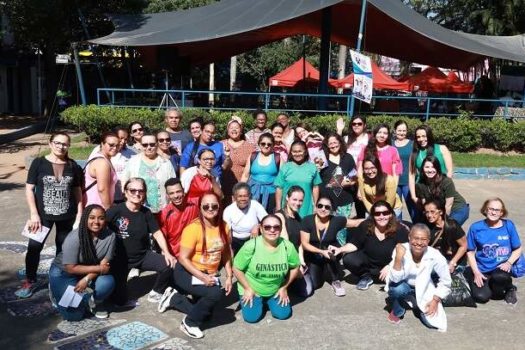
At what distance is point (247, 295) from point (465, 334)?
1.76 m

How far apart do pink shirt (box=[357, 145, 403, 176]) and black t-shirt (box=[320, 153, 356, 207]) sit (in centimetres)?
15

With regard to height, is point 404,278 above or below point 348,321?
above

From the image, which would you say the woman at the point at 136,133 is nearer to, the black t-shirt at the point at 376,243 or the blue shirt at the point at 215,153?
the blue shirt at the point at 215,153

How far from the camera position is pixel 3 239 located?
6.57m

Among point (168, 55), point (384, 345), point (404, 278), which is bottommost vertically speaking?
point (384, 345)

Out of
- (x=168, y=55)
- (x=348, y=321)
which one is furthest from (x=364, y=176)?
(x=168, y=55)

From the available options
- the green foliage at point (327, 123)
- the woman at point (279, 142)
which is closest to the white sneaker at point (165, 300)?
the woman at point (279, 142)

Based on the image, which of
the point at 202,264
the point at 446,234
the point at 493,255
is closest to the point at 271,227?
the point at 202,264

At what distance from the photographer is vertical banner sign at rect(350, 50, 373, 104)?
413 inches

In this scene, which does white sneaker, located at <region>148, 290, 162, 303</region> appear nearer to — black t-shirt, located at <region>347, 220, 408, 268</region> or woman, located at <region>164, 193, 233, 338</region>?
woman, located at <region>164, 193, 233, 338</region>

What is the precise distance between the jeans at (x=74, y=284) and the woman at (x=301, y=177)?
203 centimetres

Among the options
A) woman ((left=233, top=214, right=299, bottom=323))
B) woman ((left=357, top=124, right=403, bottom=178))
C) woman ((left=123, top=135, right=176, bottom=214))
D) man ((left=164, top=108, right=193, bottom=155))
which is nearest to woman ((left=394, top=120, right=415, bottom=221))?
woman ((left=357, top=124, right=403, bottom=178))

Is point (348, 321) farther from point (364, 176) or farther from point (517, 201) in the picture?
point (517, 201)

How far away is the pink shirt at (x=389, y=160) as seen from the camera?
5.89 metres
